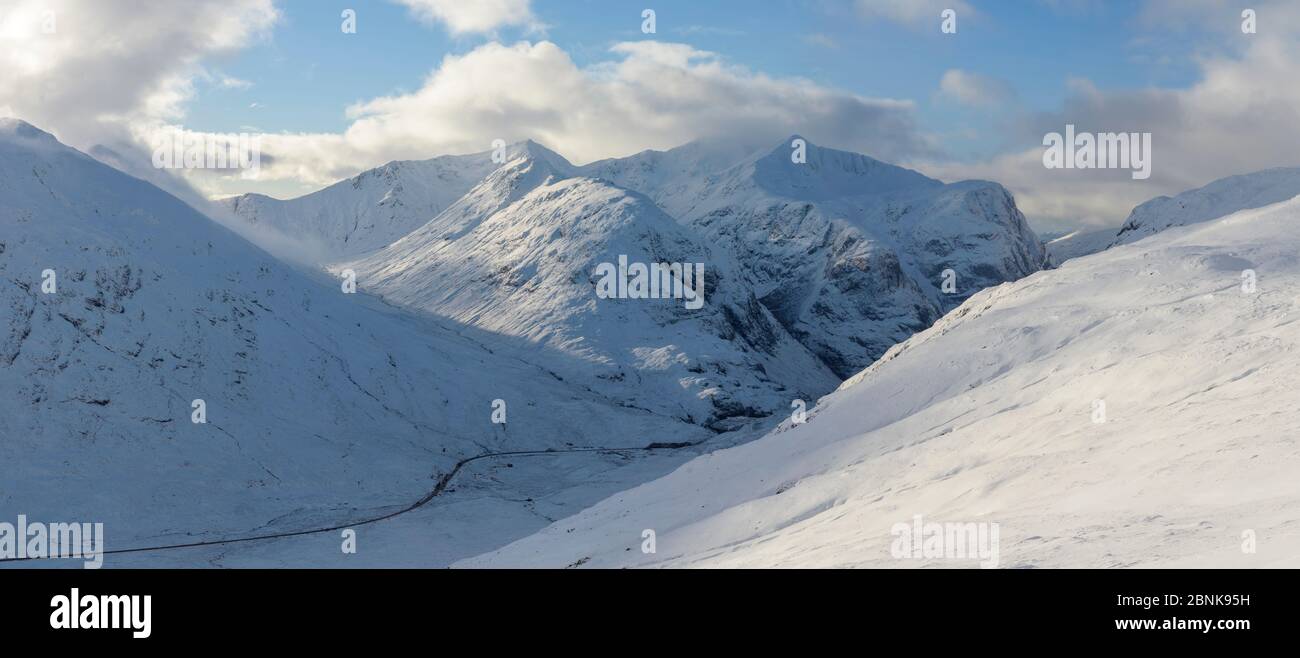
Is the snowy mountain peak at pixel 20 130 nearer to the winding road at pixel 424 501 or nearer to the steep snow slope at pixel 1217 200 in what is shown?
the winding road at pixel 424 501

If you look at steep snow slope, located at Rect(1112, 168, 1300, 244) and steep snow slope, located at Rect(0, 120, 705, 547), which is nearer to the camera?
steep snow slope, located at Rect(0, 120, 705, 547)

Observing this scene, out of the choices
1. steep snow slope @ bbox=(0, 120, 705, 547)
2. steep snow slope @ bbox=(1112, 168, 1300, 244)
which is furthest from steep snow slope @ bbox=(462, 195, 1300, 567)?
steep snow slope @ bbox=(1112, 168, 1300, 244)

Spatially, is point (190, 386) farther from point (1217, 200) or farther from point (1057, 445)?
point (1217, 200)

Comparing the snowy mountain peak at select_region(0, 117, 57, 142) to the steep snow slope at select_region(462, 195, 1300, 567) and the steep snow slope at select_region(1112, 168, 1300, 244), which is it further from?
the steep snow slope at select_region(1112, 168, 1300, 244)

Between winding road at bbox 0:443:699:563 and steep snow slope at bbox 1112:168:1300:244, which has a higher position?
steep snow slope at bbox 1112:168:1300:244
